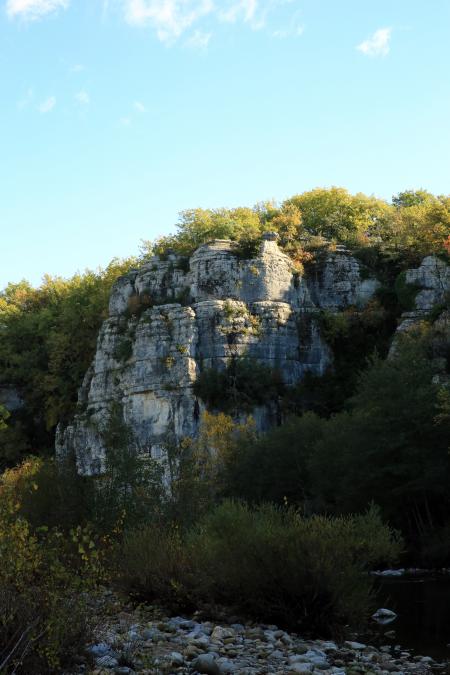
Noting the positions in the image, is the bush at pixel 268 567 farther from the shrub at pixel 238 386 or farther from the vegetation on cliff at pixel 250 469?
the shrub at pixel 238 386

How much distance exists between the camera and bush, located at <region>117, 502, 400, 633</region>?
18.0 m

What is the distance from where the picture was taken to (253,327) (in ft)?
197

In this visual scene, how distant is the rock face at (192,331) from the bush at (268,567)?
36.6 m

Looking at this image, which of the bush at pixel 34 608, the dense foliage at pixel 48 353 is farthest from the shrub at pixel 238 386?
the bush at pixel 34 608

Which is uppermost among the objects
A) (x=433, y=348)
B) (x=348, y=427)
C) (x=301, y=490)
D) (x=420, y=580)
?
(x=433, y=348)

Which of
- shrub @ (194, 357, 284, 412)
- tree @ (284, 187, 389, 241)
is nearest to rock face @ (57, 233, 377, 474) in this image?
shrub @ (194, 357, 284, 412)

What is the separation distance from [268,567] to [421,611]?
7192mm

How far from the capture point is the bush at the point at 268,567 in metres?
18.0

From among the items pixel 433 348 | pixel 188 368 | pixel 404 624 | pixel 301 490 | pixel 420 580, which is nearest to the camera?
pixel 404 624

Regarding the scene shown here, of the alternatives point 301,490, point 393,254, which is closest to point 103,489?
point 301,490

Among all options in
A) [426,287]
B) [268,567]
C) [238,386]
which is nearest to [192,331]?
[238,386]

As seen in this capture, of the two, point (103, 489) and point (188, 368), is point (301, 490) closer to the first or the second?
point (188, 368)

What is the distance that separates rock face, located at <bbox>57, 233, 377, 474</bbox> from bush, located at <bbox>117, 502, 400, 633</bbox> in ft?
120

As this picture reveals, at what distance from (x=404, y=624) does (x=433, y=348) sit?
3038 centimetres
